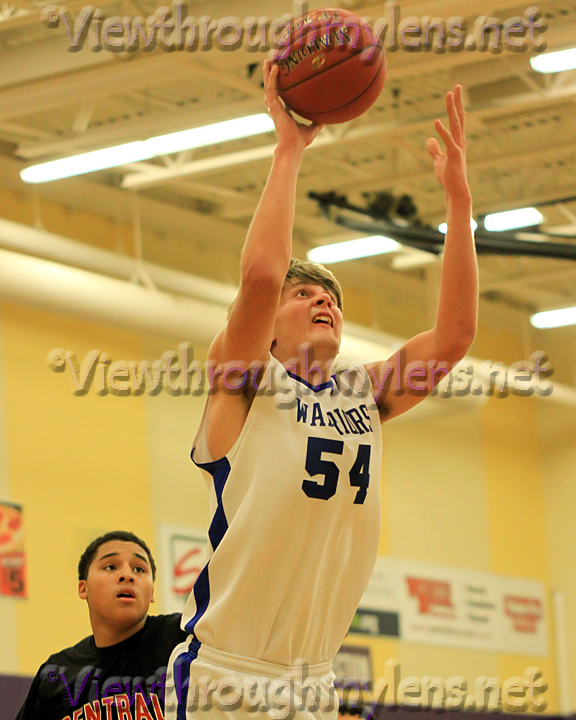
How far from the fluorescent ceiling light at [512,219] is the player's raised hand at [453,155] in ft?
27.0

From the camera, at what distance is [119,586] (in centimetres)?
440

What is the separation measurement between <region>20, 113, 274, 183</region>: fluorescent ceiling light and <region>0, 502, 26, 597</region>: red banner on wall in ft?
10.2

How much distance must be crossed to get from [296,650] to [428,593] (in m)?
11.9

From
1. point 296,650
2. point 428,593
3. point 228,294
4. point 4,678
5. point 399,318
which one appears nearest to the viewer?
point 296,650

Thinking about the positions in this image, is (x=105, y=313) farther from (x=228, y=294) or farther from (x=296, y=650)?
(x=296, y=650)

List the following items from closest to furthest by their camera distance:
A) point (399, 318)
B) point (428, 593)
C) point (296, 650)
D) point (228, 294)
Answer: point (296, 650), point (228, 294), point (428, 593), point (399, 318)

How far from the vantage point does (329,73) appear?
327 centimetres

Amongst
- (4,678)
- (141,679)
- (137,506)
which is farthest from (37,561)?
(141,679)

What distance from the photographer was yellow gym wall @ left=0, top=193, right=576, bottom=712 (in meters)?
10.2

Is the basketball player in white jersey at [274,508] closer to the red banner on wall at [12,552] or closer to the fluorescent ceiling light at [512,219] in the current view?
the red banner on wall at [12,552]

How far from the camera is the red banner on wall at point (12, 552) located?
980cm

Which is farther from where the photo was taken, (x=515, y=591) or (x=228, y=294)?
(x=515, y=591)

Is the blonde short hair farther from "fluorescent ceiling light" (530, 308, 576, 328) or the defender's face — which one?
"fluorescent ceiling light" (530, 308, 576, 328)

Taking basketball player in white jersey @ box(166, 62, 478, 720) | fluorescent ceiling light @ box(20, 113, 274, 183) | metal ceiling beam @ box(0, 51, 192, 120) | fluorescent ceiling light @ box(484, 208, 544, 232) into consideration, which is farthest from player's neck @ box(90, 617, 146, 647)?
fluorescent ceiling light @ box(484, 208, 544, 232)
